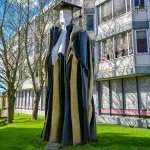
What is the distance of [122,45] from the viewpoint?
16859 mm

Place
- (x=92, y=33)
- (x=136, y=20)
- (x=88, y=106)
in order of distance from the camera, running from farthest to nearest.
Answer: (x=92, y=33), (x=136, y=20), (x=88, y=106)

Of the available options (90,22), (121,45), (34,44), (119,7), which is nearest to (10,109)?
(34,44)

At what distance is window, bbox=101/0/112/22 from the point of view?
18.5 meters

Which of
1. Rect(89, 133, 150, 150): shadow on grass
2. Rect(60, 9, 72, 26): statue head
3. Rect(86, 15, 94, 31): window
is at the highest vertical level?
Rect(86, 15, 94, 31): window

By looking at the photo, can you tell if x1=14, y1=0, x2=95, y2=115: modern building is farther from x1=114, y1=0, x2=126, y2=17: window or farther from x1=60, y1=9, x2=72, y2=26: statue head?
x1=60, y1=9, x2=72, y2=26: statue head

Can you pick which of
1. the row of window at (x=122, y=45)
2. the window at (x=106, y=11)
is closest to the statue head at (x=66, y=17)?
the row of window at (x=122, y=45)

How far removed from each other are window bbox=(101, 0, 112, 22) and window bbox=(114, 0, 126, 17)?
24.4 inches

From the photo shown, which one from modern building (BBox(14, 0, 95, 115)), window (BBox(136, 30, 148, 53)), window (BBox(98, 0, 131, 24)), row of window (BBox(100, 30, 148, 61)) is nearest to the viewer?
window (BBox(136, 30, 148, 53))

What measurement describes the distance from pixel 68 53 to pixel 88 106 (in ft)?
6.57

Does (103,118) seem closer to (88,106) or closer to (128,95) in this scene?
(128,95)

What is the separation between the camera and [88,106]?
7699mm

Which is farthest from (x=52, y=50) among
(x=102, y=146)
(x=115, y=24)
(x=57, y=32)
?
(x=115, y=24)

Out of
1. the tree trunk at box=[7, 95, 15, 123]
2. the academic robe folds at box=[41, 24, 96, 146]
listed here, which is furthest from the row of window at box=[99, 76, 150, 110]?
the academic robe folds at box=[41, 24, 96, 146]

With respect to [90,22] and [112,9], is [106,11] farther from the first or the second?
[90,22]
